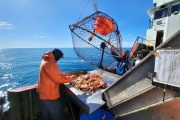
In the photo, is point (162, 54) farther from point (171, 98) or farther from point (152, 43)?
point (152, 43)

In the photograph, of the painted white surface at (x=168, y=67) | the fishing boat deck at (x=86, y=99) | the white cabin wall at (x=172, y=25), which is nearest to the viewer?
the painted white surface at (x=168, y=67)

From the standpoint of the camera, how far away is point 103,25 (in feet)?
11.7

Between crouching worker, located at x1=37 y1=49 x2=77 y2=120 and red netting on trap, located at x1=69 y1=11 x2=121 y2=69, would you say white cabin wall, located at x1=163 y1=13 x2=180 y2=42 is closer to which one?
red netting on trap, located at x1=69 y1=11 x2=121 y2=69

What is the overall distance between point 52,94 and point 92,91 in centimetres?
111

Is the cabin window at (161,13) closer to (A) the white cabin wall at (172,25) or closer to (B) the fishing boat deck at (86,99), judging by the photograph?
(A) the white cabin wall at (172,25)

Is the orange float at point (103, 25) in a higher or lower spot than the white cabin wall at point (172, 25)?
lower

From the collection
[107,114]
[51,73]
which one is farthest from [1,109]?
[107,114]

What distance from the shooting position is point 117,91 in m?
2.43

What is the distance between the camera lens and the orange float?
3473 millimetres

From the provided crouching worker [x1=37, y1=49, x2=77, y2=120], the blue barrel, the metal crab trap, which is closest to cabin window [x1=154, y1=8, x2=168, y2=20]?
the metal crab trap

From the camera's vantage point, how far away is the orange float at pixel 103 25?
3.47 metres

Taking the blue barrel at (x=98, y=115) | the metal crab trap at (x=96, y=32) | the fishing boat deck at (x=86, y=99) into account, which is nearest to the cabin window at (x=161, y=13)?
the metal crab trap at (x=96, y=32)

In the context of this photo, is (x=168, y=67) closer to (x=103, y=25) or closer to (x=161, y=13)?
(x=103, y=25)

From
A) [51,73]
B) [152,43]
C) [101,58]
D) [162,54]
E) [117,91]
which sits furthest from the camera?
[152,43]
